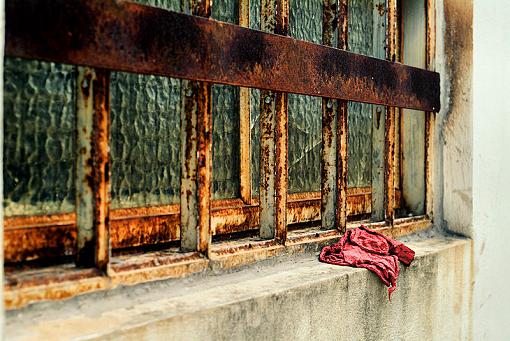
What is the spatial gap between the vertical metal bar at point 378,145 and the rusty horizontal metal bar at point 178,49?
0.64ft

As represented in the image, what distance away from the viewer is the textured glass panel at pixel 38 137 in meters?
1.52

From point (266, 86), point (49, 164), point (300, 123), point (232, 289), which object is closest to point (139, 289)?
point (232, 289)

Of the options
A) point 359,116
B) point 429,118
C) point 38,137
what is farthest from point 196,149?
point 429,118

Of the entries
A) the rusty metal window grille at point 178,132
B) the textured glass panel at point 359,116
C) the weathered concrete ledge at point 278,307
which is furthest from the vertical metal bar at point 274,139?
the textured glass panel at point 359,116

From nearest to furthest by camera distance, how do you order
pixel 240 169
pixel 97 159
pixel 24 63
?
pixel 97 159, pixel 24 63, pixel 240 169

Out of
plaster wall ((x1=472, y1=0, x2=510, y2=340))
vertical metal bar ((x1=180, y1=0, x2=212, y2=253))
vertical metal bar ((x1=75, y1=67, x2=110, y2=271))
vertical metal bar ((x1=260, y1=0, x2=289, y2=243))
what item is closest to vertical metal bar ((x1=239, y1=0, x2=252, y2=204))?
vertical metal bar ((x1=260, y1=0, x2=289, y2=243))

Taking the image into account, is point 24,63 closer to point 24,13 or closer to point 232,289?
point 24,13

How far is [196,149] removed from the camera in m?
1.67

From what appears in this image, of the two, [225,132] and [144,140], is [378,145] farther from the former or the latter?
[144,140]

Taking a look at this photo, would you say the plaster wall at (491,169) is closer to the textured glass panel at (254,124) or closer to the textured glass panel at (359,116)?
the textured glass panel at (359,116)

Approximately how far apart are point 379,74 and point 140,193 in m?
1.13

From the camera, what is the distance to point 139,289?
61.3 inches

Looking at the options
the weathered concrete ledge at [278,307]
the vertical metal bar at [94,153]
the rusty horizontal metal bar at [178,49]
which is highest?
the rusty horizontal metal bar at [178,49]

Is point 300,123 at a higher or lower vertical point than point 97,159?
higher
